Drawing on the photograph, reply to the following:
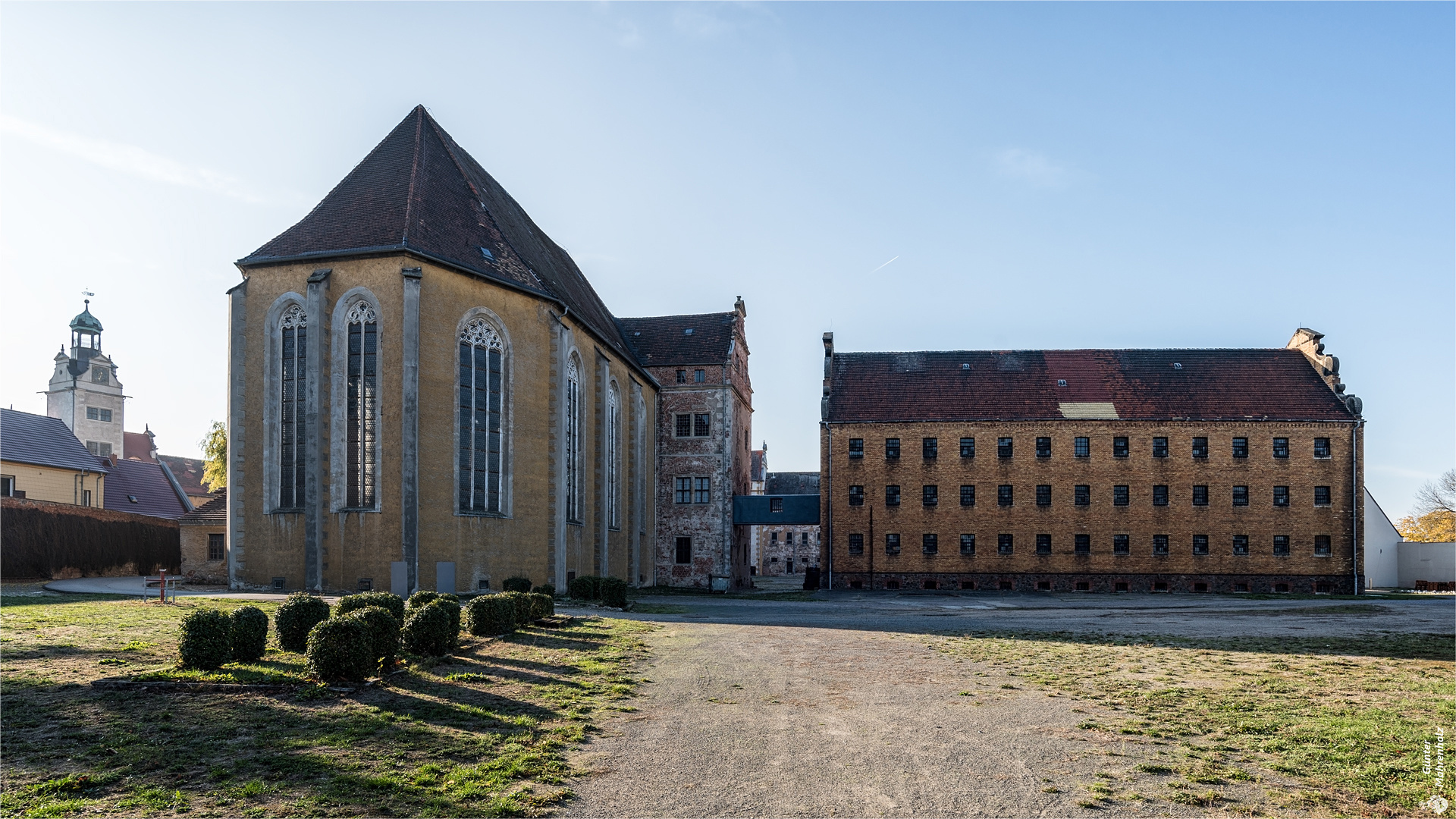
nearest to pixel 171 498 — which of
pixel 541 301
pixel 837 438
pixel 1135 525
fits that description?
pixel 541 301

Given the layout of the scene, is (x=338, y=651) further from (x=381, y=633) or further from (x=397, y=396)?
(x=397, y=396)

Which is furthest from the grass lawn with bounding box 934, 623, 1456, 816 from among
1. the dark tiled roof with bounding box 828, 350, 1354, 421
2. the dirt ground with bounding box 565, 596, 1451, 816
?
the dark tiled roof with bounding box 828, 350, 1354, 421

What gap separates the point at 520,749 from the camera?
9297mm

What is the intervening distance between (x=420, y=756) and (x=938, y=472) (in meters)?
43.6

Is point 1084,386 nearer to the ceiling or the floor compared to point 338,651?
nearer to the ceiling

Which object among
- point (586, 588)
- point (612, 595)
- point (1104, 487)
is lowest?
point (612, 595)

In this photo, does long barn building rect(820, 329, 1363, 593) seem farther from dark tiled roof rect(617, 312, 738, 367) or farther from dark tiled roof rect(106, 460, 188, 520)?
dark tiled roof rect(106, 460, 188, 520)

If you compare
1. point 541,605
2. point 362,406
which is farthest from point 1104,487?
point 362,406

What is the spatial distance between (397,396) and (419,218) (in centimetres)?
645

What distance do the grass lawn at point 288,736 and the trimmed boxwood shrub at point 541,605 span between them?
499cm

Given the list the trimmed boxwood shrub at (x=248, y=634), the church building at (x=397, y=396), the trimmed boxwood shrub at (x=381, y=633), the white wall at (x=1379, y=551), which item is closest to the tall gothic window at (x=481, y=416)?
the church building at (x=397, y=396)

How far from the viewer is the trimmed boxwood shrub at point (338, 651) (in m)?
12.1

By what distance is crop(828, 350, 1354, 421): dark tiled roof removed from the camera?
163 feet

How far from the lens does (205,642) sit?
12.7 metres
